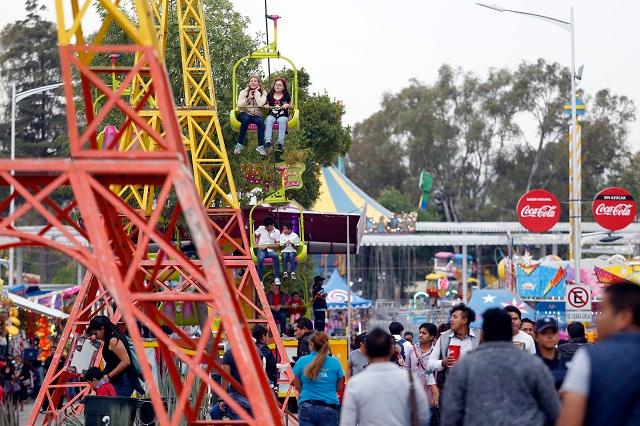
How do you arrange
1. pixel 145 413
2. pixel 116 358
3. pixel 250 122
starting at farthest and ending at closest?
1. pixel 250 122
2. pixel 116 358
3. pixel 145 413

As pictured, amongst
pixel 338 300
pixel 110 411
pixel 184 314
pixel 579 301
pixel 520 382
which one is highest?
pixel 520 382

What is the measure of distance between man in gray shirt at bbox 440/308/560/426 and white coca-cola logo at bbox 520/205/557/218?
32224 mm

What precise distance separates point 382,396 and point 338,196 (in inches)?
2414

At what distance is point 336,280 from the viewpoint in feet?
182

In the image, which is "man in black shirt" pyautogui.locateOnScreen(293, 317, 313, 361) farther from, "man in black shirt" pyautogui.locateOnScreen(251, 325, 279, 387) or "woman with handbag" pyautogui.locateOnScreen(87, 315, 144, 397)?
"woman with handbag" pyautogui.locateOnScreen(87, 315, 144, 397)

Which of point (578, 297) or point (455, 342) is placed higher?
point (455, 342)

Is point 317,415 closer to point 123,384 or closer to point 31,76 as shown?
point 123,384

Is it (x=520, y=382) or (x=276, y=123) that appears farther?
(x=276, y=123)

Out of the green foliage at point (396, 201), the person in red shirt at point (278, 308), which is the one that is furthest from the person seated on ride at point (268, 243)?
the green foliage at point (396, 201)

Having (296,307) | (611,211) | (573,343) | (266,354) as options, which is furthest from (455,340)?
(611,211)

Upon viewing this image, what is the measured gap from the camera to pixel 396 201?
9744cm

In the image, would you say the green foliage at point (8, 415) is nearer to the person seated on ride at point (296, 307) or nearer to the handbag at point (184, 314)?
the person seated on ride at point (296, 307)

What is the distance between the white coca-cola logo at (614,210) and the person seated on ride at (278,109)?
1614 centimetres

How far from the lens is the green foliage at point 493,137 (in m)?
88.8
